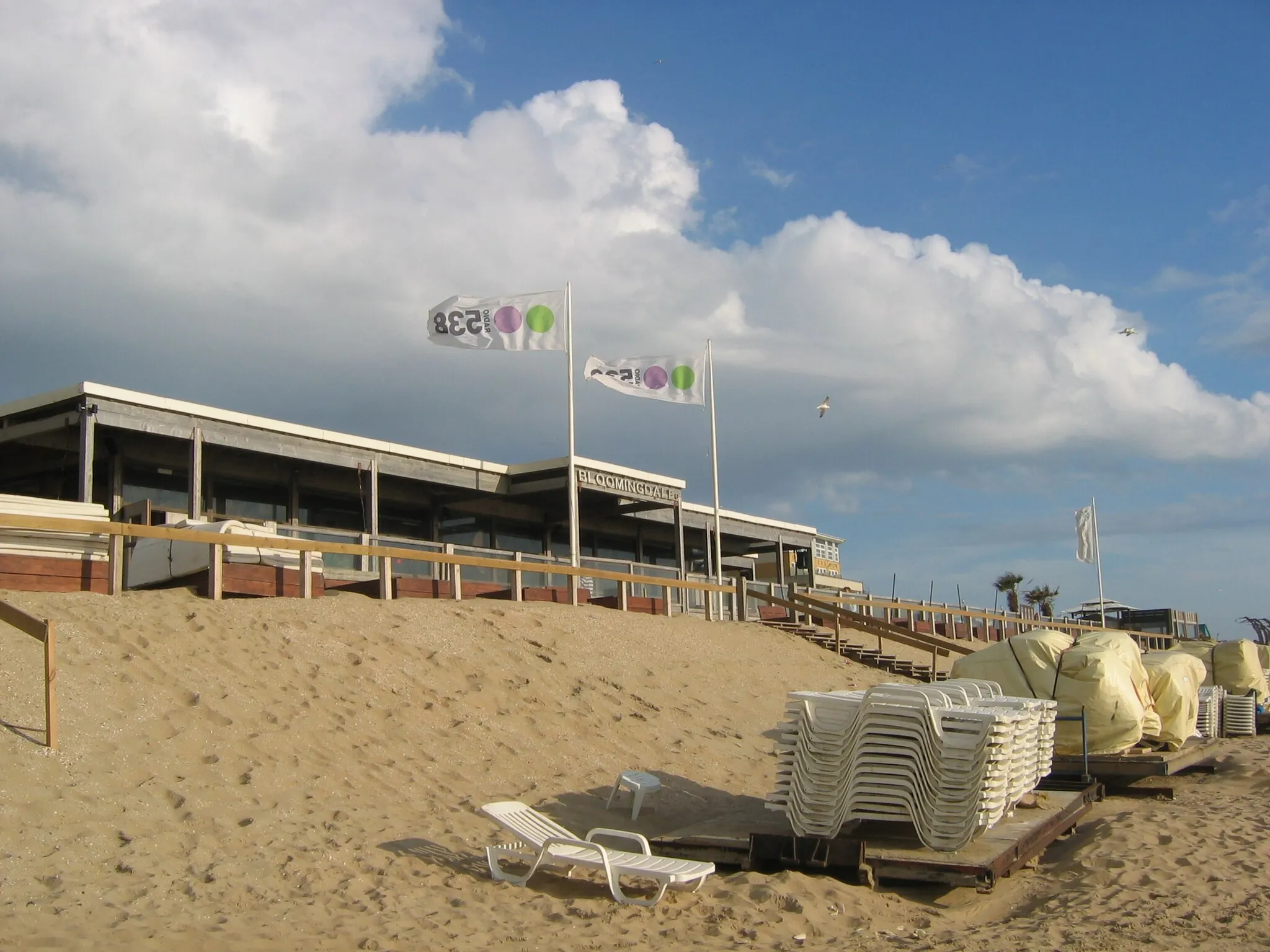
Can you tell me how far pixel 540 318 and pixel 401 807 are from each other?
1491 centimetres

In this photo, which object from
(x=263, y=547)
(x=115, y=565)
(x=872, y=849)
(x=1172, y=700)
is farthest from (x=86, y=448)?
(x=1172, y=700)

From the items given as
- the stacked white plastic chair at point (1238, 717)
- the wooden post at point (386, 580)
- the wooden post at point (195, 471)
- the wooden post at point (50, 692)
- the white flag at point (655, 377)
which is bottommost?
the stacked white plastic chair at point (1238, 717)

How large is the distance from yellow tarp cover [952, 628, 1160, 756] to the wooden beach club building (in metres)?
7.47

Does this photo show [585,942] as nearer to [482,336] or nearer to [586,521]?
[482,336]

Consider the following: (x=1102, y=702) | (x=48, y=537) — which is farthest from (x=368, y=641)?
(x=1102, y=702)

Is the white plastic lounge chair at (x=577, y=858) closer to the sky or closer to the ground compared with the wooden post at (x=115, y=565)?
closer to the ground

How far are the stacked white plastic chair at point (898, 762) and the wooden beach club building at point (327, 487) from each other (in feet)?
27.8

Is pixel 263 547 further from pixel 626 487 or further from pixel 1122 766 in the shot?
pixel 626 487

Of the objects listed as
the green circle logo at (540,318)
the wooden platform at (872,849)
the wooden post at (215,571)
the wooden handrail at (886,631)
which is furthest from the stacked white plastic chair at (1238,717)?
the wooden post at (215,571)

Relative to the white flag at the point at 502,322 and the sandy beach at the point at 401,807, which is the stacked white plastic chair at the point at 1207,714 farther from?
the white flag at the point at 502,322

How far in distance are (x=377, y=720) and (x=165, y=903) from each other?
4.29 meters

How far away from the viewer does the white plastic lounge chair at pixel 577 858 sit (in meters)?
7.50

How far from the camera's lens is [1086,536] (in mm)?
39688

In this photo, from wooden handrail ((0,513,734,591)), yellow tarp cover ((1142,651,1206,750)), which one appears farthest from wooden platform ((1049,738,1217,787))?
wooden handrail ((0,513,734,591))
